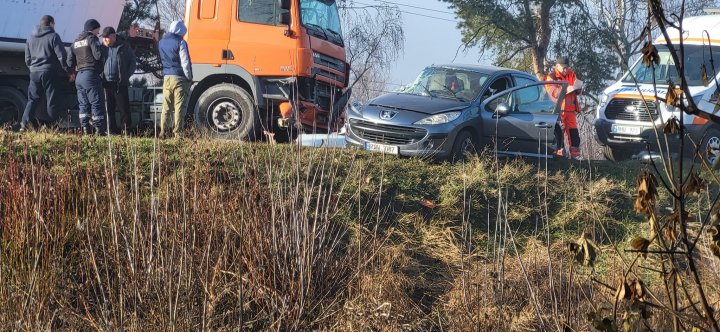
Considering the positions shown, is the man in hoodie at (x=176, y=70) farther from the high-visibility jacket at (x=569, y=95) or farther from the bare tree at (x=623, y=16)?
the bare tree at (x=623, y=16)

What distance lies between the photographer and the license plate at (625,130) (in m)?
13.3

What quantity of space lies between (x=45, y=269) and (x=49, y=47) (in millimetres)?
6798

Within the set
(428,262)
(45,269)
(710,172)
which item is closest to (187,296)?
(45,269)

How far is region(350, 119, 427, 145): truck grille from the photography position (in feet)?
34.2

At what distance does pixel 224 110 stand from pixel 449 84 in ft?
9.75

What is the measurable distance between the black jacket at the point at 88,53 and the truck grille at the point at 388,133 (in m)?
3.33

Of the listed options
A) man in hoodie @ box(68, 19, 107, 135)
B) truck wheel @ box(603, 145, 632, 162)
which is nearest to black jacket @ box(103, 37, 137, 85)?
man in hoodie @ box(68, 19, 107, 135)

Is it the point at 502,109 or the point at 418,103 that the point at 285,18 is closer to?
the point at 418,103

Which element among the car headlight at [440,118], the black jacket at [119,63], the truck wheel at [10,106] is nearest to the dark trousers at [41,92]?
the truck wheel at [10,106]

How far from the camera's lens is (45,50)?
11391 millimetres

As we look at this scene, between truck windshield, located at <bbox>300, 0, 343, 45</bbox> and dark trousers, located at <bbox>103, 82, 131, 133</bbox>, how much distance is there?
8.54 ft

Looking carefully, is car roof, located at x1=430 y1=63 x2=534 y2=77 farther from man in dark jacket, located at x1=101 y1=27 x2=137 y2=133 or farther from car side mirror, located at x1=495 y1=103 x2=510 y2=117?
man in dark jacket, located at x1=101 y1=27 x2=137 y2=133

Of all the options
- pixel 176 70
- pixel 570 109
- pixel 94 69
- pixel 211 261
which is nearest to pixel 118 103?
pixel 94 69

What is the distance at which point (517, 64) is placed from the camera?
28.2 meters
